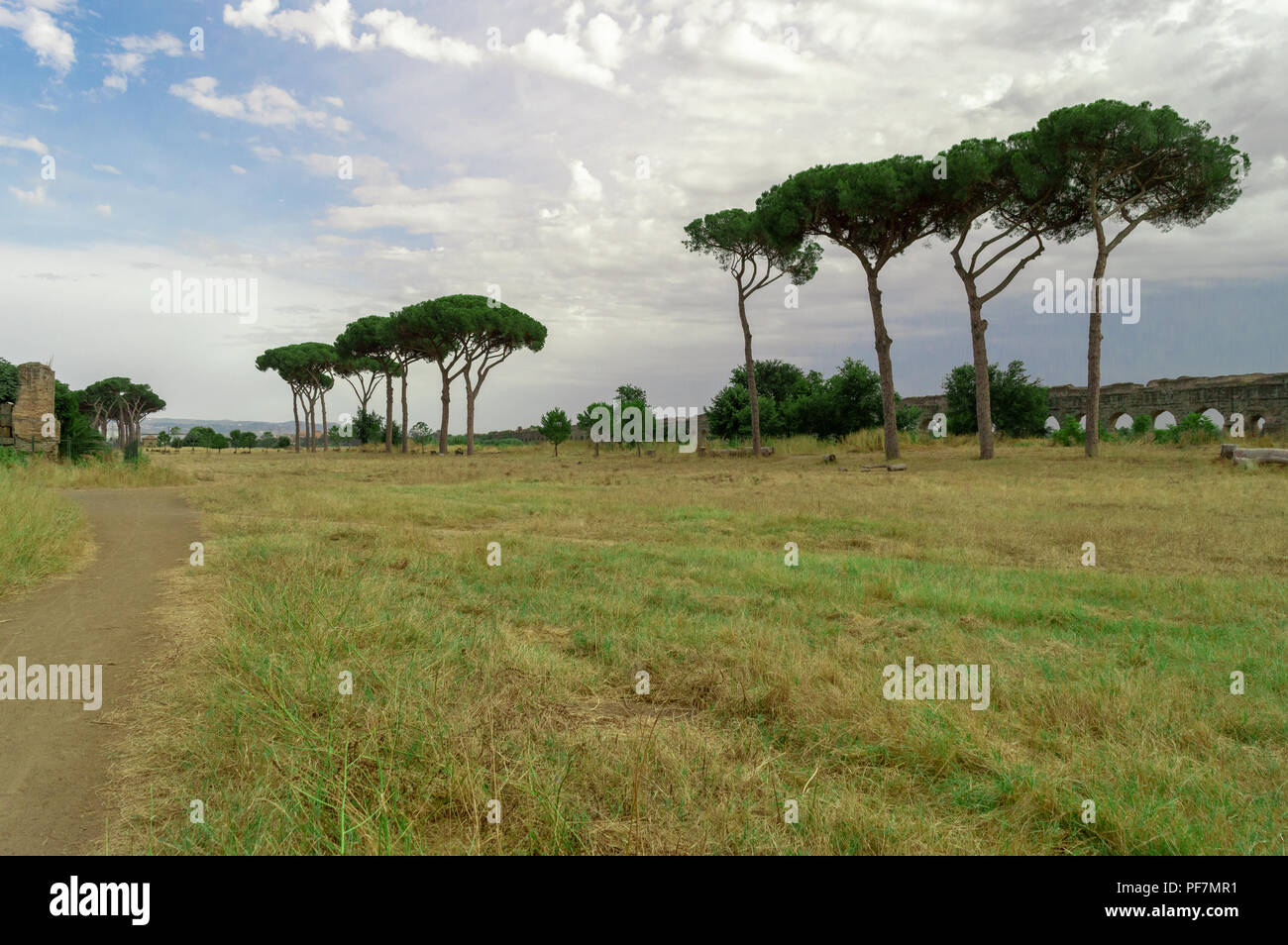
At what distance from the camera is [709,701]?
393 cm

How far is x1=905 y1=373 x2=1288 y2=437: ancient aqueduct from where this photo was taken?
1096 inches

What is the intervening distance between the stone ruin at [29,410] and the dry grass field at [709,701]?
14.5 m

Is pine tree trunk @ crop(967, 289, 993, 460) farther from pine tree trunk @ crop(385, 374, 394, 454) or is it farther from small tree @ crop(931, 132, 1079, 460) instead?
pine tree trunk @ crop(385, 374, 394, 454)

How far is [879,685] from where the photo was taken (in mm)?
4012

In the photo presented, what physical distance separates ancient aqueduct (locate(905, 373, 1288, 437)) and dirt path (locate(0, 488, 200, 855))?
35345 mm

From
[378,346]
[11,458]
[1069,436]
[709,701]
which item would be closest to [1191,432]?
[1069,436]

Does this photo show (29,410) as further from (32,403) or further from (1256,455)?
(1256,455)

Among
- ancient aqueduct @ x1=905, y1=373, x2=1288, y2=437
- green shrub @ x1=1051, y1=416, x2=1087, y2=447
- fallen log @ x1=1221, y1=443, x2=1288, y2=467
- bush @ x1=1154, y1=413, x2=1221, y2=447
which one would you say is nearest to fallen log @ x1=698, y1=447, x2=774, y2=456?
green shrub @ x1=1051, y1=416, x2=1087, y2=447

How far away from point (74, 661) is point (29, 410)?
64.5 feet

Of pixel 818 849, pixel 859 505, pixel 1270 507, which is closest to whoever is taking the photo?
pixel 818 849

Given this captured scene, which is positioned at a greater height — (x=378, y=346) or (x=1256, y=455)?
(x=378, y=346)
